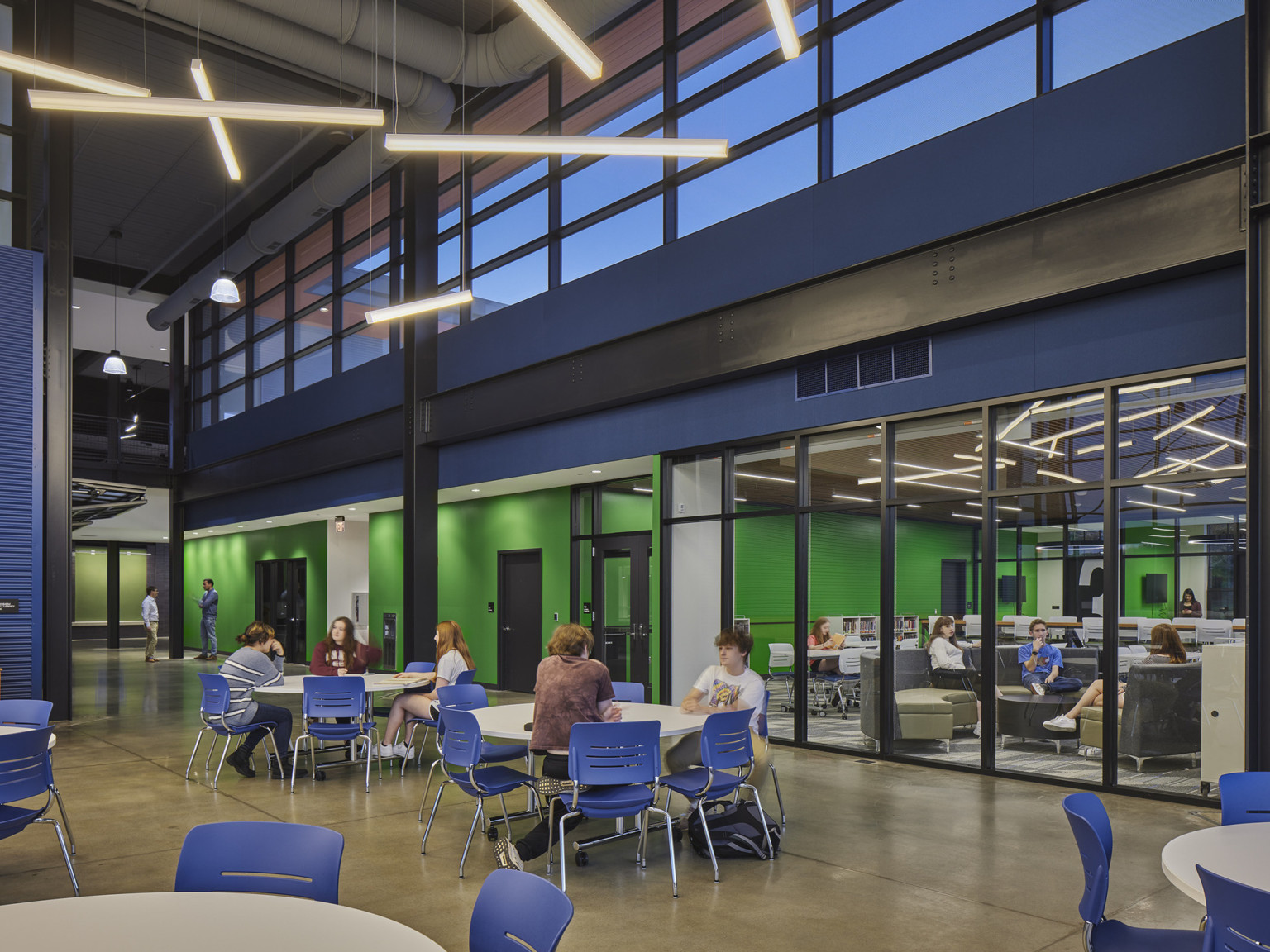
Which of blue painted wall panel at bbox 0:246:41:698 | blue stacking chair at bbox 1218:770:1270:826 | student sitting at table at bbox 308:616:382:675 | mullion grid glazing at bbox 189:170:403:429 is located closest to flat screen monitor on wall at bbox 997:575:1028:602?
blue stacking chair at bbox 1218:770:1270:826

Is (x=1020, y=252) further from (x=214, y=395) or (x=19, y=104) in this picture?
(x=214, y=395)

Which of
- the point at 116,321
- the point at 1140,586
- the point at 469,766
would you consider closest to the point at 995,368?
the point at 1140,586

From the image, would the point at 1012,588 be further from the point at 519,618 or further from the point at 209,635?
the point at 209,635

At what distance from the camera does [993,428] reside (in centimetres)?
727

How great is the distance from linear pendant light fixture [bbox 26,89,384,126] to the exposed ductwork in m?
4.31

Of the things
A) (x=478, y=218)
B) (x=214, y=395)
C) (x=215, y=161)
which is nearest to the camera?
(x=478, y=218)

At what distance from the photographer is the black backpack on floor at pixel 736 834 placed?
203 inches

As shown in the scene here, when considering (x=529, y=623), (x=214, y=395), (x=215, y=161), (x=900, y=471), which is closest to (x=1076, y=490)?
(x=900, y=471)

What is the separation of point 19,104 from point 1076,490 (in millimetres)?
12347

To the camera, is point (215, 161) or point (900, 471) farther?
point (215, 161)

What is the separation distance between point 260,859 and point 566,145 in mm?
4100

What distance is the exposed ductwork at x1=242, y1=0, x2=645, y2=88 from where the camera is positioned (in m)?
9.31

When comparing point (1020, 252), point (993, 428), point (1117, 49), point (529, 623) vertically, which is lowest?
point (529, 623)

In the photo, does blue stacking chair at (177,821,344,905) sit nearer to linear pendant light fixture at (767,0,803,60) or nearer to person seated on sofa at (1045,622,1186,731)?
linear pendant light fixture at (767,0,803,60)
